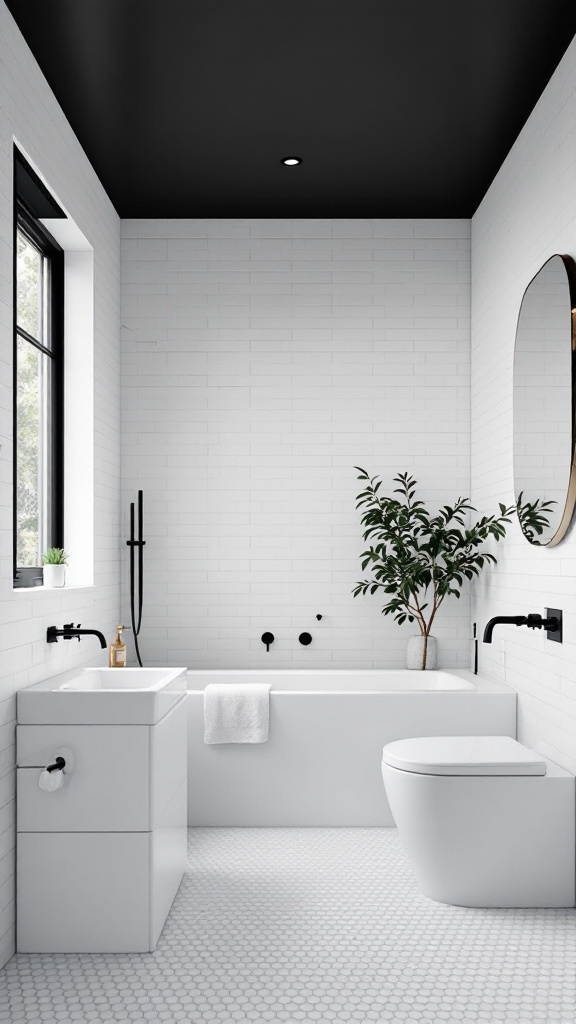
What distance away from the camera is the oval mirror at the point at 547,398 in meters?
3.28

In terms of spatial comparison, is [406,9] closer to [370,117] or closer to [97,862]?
[370,117]

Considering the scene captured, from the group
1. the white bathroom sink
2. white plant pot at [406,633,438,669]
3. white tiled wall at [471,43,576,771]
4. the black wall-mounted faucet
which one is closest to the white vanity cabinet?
the white bathroom sink

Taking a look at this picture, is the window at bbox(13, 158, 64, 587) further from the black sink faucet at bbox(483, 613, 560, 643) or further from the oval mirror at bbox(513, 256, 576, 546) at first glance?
the oval mirror at bbox(513, 256, 576, 546)

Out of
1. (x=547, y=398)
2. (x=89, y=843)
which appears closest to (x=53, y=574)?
(x=89, y=843)

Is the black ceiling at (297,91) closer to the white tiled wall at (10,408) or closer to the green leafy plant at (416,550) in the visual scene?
the white tiled wall at (10,408)

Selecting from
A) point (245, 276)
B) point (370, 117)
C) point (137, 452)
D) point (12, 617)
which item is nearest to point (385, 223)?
point (245, 276)

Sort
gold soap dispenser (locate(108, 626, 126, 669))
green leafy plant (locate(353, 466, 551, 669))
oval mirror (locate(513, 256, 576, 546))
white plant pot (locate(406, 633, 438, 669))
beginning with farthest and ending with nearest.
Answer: white plant pot (locate(406, 633, 438, 669)) → green leafy plant (locate(353, 466, 551, 669)) → gold soap dispenser (locate(108, 626, 126, 669)) → oval mirror (locate(513, 256, 576, 546))

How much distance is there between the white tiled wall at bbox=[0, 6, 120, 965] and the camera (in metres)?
2.81

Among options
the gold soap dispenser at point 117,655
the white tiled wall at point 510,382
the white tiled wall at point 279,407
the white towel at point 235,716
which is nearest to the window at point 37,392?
the gold soap dispenser at point 117,655

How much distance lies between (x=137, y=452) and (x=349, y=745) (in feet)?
6.30

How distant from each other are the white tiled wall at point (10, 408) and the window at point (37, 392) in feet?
0.55

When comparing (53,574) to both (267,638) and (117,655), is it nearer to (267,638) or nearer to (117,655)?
(117,655)

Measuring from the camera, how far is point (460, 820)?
3.13m

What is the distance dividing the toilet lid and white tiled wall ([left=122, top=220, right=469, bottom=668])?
1513 millimetres
